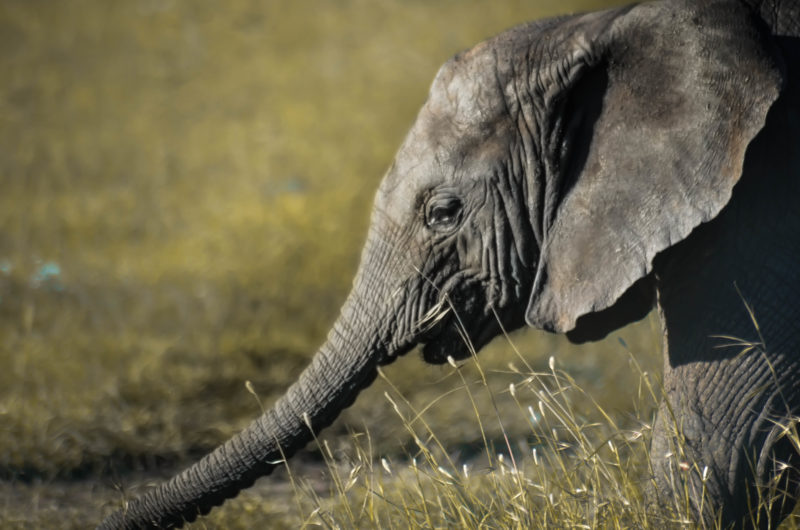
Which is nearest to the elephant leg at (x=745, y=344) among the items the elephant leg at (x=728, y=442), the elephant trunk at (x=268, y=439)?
the elephant leg at (x=728, y=442)

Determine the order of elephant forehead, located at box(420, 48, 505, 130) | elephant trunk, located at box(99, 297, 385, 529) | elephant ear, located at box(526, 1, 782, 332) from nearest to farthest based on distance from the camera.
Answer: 1. elephant ear, located at box(526, 1, 782, 332)
2. elephant forehead, located at box(420, 48, 505, 130)
3. elephant trunk, located at box(99, 297, 385, 529)

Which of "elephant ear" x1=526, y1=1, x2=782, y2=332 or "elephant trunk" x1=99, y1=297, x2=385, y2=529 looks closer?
"elephant ear" x1=526, y1=1, x2=782, y2=332

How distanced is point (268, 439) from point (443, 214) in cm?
69

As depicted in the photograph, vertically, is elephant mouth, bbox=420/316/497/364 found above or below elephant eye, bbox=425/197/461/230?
below

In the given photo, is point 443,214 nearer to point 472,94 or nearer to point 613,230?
point 472,94

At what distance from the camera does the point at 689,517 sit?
2072 mm

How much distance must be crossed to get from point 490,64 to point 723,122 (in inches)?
22.5

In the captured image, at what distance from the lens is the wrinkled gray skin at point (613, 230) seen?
6.93 ft

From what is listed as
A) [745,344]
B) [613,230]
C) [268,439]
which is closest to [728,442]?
[745,344]

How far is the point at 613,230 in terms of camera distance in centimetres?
219

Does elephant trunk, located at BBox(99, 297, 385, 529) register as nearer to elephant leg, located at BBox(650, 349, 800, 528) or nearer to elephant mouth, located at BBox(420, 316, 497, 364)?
elephant mouth, located at BBox(420, 316, 497, 364)

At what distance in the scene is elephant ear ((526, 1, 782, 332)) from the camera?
2047mm

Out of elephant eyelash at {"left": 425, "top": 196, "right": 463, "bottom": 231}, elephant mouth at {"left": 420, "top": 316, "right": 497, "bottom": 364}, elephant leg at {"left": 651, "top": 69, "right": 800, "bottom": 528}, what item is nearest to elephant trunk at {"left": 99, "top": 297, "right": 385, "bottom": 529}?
elephant mouth at {"left": 420, "top": 316, "right": 497, "bottom": 364}

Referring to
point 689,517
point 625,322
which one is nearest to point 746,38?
point 625,322
